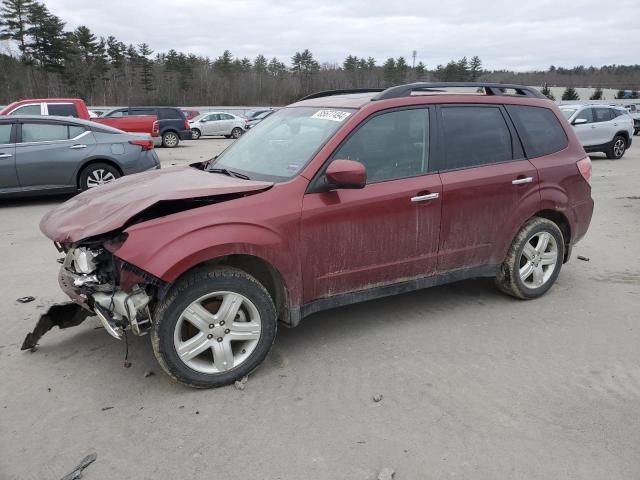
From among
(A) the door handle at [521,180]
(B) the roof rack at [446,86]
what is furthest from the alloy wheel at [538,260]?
(B) the roof rack at [446,86]

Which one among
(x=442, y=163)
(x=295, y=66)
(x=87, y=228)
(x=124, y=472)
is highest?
(x=295, y=66)

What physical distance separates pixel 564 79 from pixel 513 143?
396ft

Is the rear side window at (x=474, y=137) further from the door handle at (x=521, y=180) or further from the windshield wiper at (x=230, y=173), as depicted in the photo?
the windshield wiper at (x=230, y=173)

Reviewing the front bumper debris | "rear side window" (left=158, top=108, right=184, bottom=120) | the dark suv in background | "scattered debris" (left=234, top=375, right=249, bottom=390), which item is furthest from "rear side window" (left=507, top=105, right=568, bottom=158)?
"rear side window" (left=158, top=108, right=184, bottom=120)

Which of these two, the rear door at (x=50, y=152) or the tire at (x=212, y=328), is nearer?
the tire at (x=212, y=328)

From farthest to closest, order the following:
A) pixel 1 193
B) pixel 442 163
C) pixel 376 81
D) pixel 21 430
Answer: pixel 376 81
pixel 1 193
pixel 442 163
pixel 21 430

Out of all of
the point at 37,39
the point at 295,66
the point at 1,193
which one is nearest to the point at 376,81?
the point at 295,66

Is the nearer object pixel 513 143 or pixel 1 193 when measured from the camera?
pixel 513 143

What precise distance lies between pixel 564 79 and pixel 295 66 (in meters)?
59.5

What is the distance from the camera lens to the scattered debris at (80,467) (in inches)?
101

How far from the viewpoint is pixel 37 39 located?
56.4 meters

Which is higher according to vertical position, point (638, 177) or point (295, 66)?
point (295, 66)

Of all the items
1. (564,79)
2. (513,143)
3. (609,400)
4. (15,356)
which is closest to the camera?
(609,400)

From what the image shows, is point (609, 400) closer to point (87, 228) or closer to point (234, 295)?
point (234, 295)
